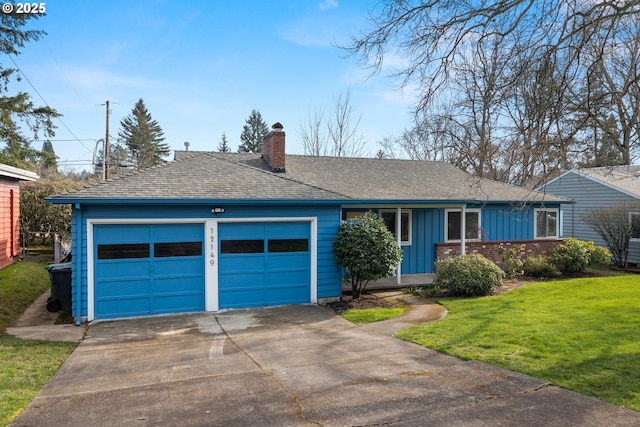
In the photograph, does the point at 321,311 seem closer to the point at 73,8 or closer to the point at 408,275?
the point at 408,275

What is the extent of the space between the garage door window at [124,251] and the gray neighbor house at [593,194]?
52.9 ft

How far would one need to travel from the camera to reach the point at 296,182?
459 inches

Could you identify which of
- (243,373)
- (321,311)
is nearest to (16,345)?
(243,373)

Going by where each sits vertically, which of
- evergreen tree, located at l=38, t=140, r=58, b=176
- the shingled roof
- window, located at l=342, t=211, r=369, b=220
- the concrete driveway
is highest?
evergreen tree, located at l=38, t=140, r=58, b=176

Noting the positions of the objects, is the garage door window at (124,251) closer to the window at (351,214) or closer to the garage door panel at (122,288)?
the garage door panel at (122,288)

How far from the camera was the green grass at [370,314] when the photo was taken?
951 centimetres

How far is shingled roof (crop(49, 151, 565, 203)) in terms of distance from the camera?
9.77 metres

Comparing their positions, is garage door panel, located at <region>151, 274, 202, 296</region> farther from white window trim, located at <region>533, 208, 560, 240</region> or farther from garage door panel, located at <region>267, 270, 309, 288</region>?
white window trim, located at <region>533, 208, 560, 240</region>

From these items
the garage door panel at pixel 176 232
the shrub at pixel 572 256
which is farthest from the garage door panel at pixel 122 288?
the shrub at pixel 572 256

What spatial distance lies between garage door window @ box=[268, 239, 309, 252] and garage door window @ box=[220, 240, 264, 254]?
10.9 inches

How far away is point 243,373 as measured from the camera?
6109 millimetres

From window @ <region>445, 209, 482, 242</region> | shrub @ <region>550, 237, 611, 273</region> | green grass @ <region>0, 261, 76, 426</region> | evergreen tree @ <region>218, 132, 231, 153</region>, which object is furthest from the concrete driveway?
evergreen tree @ <region>218, 132, 231, 153</region>

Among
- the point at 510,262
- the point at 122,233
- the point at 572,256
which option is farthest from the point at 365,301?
the point at 572,256

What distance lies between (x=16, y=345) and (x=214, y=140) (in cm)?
5585
